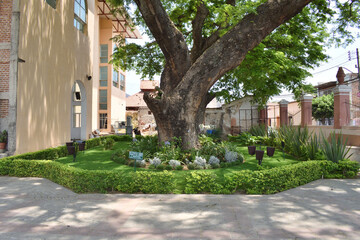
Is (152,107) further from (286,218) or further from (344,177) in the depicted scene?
(344,177)

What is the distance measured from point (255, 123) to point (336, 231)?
533 inches

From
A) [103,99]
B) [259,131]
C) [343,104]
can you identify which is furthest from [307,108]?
[103,99]

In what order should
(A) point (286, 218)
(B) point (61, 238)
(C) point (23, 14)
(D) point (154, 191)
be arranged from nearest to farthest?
(B) point (61, 238) < (A) point (286, 218) < (D) point (154, 191) < (C) point (23, 14)

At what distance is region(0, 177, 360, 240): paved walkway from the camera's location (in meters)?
3.46

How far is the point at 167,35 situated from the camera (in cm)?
834

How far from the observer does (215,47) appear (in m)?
7.91

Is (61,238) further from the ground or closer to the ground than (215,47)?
closer to the ground

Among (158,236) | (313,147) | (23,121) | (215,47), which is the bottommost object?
(158,236)

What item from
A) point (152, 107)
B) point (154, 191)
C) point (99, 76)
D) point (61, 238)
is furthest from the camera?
point (99, 76)

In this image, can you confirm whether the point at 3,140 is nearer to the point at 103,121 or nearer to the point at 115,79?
the point at 103,121

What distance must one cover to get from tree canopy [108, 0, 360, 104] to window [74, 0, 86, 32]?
3229 mm

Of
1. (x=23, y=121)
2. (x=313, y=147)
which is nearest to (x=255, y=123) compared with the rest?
(x=313, y=147)

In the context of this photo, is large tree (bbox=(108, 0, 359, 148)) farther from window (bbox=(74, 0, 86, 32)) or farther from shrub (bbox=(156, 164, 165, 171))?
window (bbox=(74, 0, 86, 32))

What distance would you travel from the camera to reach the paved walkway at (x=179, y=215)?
136 inches
